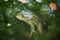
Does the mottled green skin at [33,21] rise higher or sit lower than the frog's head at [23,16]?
lower

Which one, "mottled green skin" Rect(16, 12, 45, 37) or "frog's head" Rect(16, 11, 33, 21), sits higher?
"frog's head" Rect(16, 11, 33, 21)

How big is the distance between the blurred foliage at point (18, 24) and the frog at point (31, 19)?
20mm

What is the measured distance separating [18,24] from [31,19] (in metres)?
0.09

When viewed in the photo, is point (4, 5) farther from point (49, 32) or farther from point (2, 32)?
point (49, 32)

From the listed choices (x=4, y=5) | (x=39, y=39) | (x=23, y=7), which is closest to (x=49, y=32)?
(x=39, y=39)

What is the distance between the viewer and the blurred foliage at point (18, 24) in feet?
3.69

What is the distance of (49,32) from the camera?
117 centimetres

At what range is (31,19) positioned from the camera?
1156mm

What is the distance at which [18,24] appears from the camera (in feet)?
3.73

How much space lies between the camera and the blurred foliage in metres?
1.13

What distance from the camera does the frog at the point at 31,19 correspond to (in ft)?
3.77

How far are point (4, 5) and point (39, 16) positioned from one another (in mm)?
241

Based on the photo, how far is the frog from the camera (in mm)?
1150

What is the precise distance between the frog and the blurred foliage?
0.07 ft
